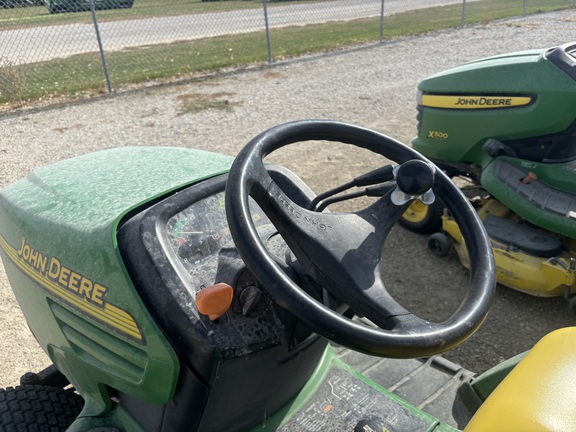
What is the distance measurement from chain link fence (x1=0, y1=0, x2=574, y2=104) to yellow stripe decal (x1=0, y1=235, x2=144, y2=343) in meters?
6.66

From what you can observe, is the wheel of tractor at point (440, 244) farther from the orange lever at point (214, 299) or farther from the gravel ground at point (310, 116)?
the orange lever at point (214, 299)

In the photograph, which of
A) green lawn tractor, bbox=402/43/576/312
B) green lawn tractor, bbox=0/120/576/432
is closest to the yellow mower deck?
green lawn tractor, bbox=402/43/576/312

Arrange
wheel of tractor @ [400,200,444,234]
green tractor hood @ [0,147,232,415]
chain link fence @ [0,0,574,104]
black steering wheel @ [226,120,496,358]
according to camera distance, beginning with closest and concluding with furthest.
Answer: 1. black steering wheel @ [226,120,496,358]
2. green tractor hood @ [0,147,232,415]
3. wheel of tractor @ [400,200,444,234]
4. chain link fence @ [0,0,574,104]

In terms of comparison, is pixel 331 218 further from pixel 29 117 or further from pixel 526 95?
pixel 29 117

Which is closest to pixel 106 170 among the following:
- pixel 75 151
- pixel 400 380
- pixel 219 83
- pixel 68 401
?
pixel 68 401

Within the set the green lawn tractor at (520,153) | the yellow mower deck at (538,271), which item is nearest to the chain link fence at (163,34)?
the green lawn tractor at (520,153)

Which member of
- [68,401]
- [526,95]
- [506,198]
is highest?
[526,95]

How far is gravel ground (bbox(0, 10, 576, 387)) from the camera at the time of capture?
304 centimetres

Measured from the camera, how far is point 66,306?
1.54 m

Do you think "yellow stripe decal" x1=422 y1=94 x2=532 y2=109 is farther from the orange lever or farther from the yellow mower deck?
the orange lever

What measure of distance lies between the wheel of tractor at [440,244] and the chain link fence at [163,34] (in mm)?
5677

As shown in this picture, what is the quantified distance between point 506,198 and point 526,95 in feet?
1.89

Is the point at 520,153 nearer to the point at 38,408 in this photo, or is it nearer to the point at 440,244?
the point at 440,244

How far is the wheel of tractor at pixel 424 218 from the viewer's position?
3.79 m
